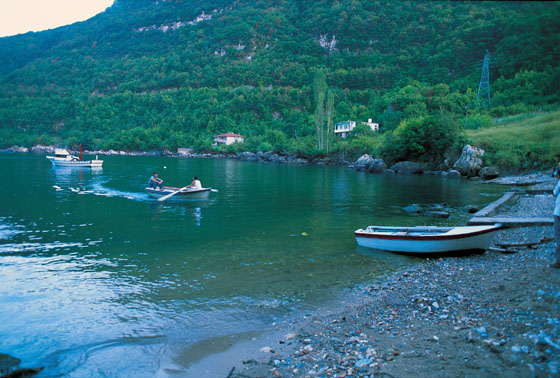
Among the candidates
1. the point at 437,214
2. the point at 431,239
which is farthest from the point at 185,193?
the point at 431,239

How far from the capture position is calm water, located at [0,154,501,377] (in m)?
8.12

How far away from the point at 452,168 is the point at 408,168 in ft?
22.1

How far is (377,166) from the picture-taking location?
2441 inches

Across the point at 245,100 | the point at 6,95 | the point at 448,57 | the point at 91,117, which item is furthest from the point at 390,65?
the point at 6,95

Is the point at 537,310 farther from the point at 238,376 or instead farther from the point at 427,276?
the point at 238,376

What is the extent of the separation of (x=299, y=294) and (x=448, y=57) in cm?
12094

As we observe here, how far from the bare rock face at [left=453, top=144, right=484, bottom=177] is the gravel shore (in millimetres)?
43788

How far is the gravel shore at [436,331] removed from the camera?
5969 millimetres

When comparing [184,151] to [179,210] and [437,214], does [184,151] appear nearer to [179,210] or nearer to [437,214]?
[179,210]

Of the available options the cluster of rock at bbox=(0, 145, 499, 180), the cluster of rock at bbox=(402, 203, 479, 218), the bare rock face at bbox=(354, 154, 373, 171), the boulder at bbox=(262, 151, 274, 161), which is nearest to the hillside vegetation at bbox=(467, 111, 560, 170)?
the cluster of rock at bbox=(0, 145, 499, 180)

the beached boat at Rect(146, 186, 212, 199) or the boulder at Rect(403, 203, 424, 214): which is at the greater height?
the beached boat at Rect(146, 186, 212, 199)

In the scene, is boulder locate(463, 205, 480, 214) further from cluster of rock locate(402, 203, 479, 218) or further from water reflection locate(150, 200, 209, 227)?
water reflection locate(150, 200, 209, 227)

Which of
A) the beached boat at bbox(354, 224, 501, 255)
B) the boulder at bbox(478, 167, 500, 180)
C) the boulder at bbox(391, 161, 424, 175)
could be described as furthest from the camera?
the boulder at bbox(391, 161, 424, 175)

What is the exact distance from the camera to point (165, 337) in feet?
27.5
